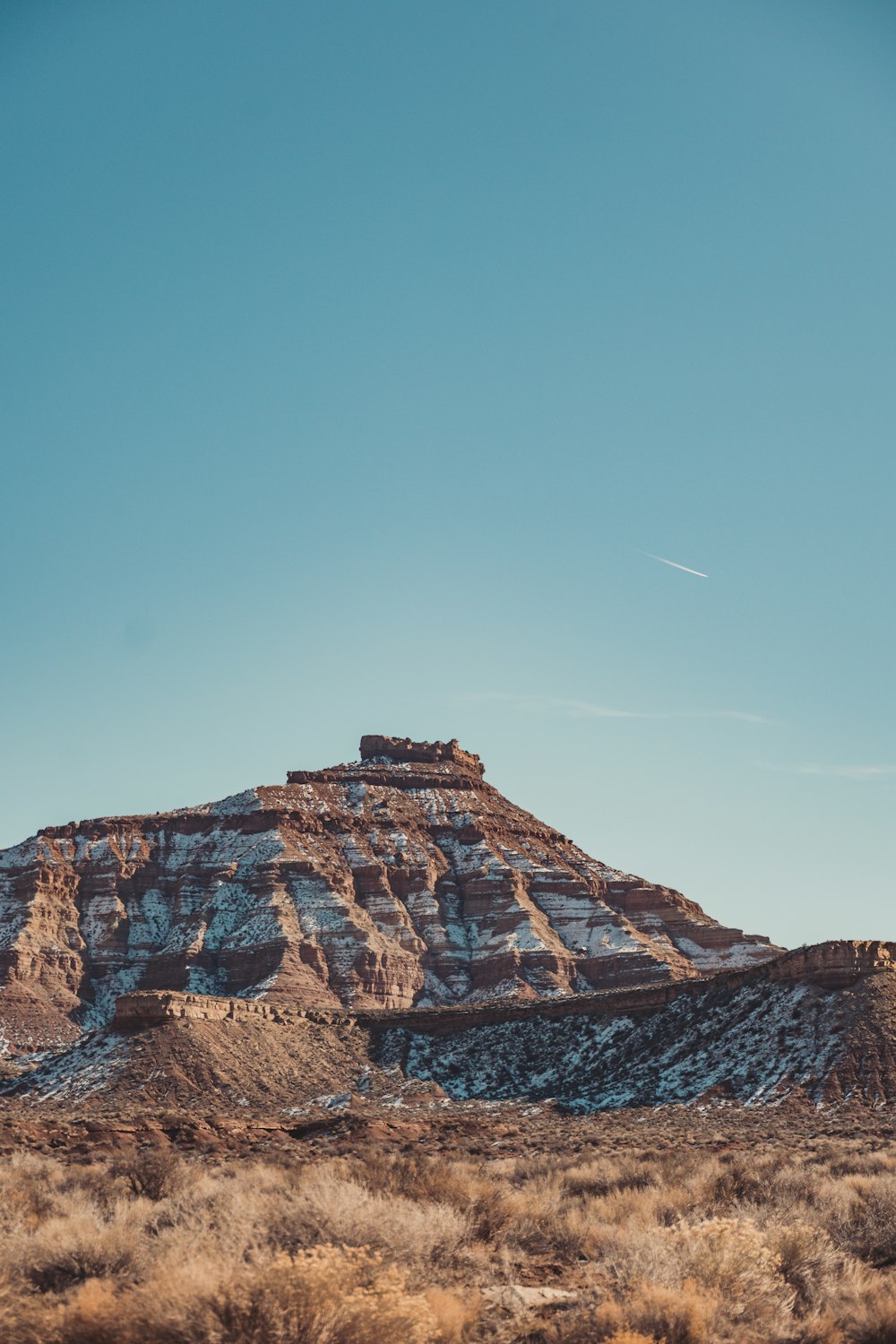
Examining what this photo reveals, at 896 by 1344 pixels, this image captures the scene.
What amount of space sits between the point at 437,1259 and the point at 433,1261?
0.41 ft

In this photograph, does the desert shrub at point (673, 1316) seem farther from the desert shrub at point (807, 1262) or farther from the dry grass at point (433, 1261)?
the desert shrub at point (807, 1262)

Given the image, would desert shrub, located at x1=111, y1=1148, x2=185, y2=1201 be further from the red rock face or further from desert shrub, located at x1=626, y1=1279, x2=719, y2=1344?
the red rock face

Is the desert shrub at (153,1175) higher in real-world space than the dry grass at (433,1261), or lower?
lower

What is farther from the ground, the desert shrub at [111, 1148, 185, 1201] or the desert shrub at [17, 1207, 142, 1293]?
the desert shrub at [17, 1207, 142, 1293]

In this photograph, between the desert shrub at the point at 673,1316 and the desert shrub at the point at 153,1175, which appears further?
the desert shrub at the point at 153,1175

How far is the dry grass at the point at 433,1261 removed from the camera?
30.7 feet

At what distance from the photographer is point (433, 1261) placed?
12688 mm

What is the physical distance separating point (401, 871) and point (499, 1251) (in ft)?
418

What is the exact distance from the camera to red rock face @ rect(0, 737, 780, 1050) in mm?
119688

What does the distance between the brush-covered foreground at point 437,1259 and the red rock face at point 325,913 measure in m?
96.5

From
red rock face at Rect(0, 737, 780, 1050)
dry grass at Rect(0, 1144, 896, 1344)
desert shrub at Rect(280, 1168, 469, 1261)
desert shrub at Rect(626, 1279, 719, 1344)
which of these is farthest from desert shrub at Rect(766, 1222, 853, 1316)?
red rock face at Rect(0, 737, 780, 1050)

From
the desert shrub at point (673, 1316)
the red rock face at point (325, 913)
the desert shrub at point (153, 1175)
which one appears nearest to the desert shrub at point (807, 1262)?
the desert shrub at point (673, 1316)

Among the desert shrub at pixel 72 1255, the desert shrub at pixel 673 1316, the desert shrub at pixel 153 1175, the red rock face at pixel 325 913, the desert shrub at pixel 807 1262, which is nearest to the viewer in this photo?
the desert shrub at pixel 673 1316

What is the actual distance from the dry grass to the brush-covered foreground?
0.03 m
